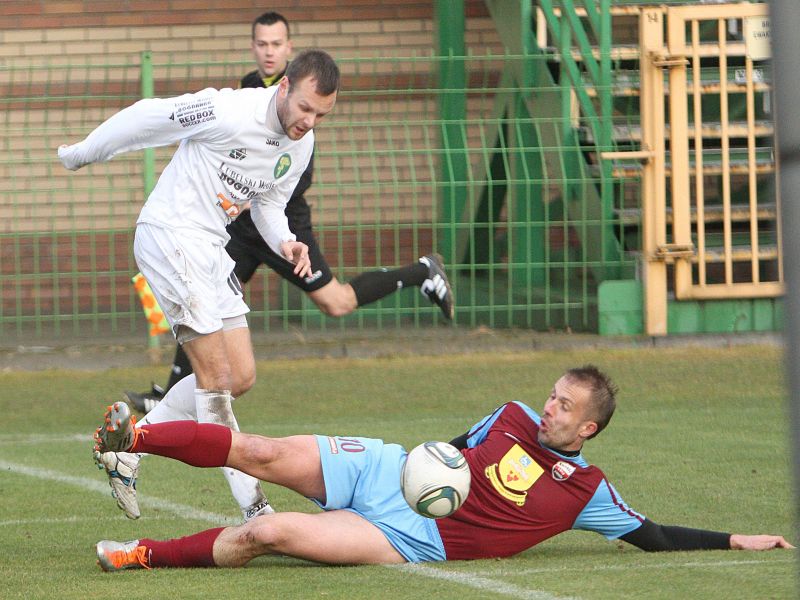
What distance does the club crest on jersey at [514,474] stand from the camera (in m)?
5.07

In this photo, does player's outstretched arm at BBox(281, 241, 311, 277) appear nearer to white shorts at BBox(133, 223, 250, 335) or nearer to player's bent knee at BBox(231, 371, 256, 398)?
white shorts at BBox(133, 223, 250, 335)

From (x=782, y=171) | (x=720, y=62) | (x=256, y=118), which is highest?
(x=720, y=62)

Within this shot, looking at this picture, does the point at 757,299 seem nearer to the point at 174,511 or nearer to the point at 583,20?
the point at 583,20

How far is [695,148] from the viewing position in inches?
476

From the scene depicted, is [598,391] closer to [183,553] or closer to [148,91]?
[183,553]

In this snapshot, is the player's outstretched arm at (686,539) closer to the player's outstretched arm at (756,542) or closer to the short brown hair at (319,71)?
the player's outstretched arm at (756,542)

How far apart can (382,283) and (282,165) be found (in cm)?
212

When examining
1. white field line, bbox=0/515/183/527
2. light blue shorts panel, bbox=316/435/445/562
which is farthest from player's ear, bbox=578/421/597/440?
white field line, bbox=0/515/183/527

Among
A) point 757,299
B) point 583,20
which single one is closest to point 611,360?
point 757,299

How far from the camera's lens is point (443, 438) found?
8.37 metres

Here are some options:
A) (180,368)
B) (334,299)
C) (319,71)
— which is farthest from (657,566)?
(180,368)

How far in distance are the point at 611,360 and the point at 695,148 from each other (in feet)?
7.08

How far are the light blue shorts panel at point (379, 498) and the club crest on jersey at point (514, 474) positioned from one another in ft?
0.94

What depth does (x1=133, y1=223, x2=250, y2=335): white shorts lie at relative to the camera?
5758 mm
